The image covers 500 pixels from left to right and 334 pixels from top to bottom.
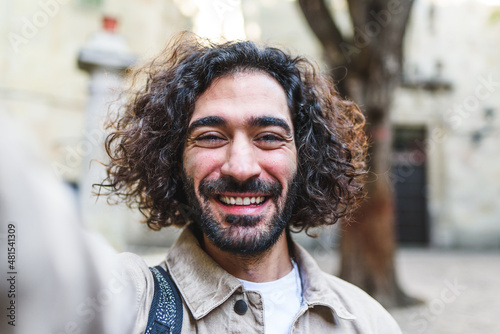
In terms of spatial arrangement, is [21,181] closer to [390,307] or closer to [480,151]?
[390,307]

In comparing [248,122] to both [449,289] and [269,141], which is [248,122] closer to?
[269,141]

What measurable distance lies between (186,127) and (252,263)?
Answer: 0.63 meters

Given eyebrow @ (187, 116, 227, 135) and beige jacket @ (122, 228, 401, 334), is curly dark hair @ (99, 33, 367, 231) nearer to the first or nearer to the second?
eyebrow @ (187, 116, 227, 135)

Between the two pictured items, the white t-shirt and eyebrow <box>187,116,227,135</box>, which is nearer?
the white t-shirt

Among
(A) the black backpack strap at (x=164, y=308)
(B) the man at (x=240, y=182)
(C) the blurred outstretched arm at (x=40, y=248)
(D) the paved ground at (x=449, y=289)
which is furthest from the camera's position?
(D) the paved ground at (x=449, y=289)

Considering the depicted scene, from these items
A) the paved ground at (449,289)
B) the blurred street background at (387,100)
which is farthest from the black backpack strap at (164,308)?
the paved ground at (449,289)

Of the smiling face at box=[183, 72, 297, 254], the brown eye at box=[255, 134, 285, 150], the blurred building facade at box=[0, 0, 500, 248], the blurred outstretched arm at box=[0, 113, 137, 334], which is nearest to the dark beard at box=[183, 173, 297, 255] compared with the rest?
the smiling face at box=[183, 72, 297, 254]

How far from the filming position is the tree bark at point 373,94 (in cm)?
564

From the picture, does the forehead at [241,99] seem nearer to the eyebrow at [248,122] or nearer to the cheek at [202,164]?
the eyebrow at [248,122]

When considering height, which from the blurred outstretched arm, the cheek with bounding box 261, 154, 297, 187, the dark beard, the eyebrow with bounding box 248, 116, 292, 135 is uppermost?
the eyebrow with bounding box 248, 116, 292, 135

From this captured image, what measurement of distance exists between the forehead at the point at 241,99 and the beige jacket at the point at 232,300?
494 mm

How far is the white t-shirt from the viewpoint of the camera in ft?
5.50

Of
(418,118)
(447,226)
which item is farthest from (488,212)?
(418,118)

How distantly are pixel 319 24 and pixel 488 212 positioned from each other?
1073 centimetres
